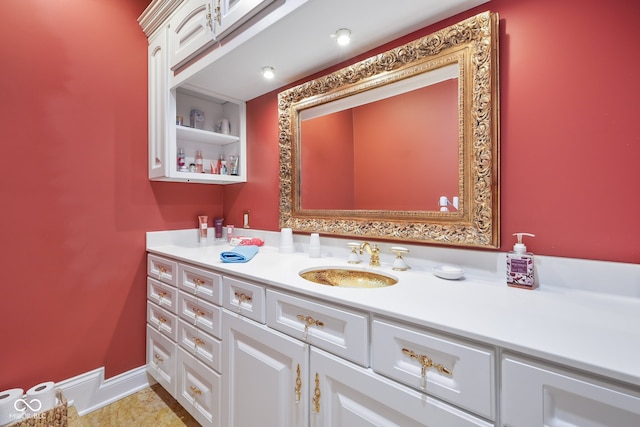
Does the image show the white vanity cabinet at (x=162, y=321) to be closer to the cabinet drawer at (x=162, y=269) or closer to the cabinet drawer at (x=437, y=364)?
the cabinet drawer at (x=162, y=269)

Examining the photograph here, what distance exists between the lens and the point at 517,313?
2.34 ft

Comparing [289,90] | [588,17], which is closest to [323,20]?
[289,90]

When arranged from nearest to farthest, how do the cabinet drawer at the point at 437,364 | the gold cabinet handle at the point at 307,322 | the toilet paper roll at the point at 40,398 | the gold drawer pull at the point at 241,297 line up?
1. the cabinet drawer at the point at 437,364
2. the gold cabinet handle at the point at 307,322
3. the gold drawer pull at the point at 241,297
4. the toilet paper roll at the point at 40,398

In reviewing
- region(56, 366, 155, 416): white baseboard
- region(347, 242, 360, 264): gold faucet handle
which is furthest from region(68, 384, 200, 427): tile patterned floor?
region(347, 242, 360, 264): gold faucet handle

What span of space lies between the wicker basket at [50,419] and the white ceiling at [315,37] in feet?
5.85

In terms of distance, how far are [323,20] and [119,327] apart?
2.08m

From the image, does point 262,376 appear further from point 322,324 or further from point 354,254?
point 354,254

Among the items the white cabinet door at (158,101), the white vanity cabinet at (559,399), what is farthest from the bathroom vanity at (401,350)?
the white cabinet door at (158,101)

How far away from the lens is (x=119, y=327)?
182cm

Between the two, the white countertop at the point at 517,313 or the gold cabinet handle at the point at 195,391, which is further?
the gold cabinet handle at the point at 195,391

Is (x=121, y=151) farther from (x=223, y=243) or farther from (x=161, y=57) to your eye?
(x=223, y=243)

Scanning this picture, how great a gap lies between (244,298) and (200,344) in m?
0.46

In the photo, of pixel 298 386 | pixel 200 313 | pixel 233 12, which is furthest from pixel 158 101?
pixel 298 386

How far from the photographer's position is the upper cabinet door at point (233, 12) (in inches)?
46.7
